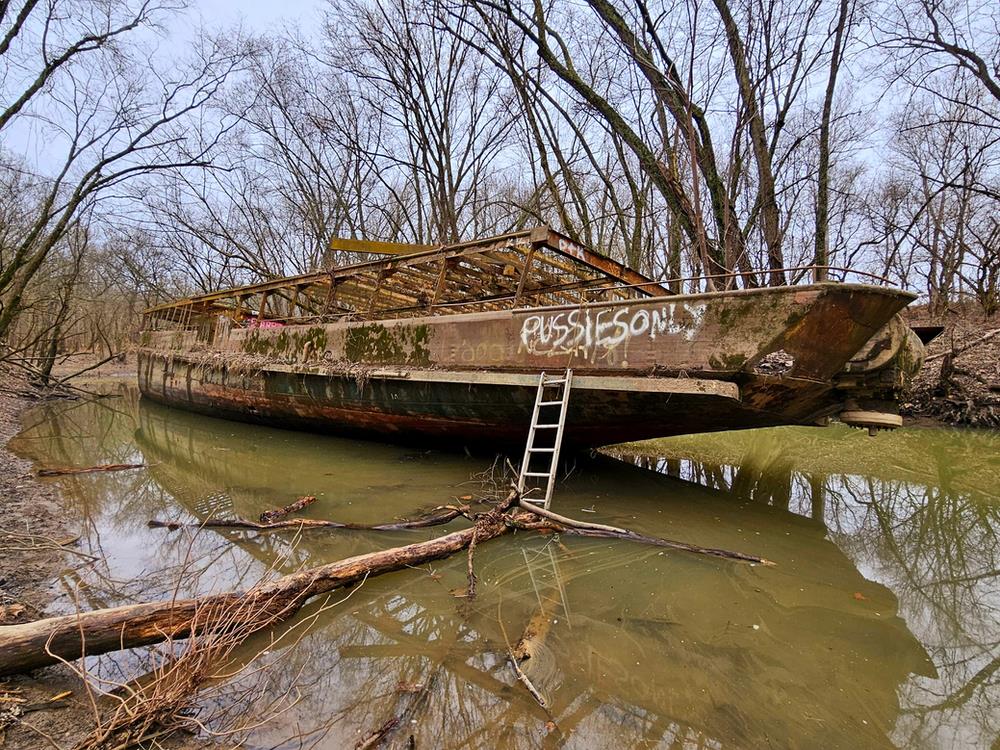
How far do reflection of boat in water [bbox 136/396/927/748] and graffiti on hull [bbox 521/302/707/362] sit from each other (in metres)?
1.82

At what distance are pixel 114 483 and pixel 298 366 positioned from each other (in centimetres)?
313

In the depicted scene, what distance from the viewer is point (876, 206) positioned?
23.2m

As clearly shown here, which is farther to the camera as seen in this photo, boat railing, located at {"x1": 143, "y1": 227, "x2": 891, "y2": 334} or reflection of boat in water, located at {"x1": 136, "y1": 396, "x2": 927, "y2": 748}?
boat railing, located at {"x1": 143, "y1": 227, "x2": 891, "y2": 334}

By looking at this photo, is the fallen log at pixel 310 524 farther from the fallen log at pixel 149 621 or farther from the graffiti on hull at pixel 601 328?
the graffiti on hull at pixel 601 328

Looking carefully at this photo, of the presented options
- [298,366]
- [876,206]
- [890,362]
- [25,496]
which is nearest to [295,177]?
[298,366]

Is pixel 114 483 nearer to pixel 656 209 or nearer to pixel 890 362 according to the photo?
pixel 890 362

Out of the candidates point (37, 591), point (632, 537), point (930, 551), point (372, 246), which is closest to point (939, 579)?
point (930, 551)

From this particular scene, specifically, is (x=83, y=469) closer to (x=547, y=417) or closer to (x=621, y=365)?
(x=547, y=417)

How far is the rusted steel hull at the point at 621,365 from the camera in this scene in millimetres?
4234

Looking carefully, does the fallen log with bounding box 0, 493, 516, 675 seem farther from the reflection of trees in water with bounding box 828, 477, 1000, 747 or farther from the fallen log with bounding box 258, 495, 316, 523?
the reflection of trees in water with bounding box 828, 477, 1000, 747

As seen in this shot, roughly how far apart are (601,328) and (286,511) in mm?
3660

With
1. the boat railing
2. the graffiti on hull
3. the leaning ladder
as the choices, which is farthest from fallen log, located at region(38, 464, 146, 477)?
the graffiti on hull

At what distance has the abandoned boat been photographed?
4.29m

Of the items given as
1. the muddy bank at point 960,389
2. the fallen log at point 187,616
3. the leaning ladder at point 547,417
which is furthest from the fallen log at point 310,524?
the muddy bank at point 960,389
